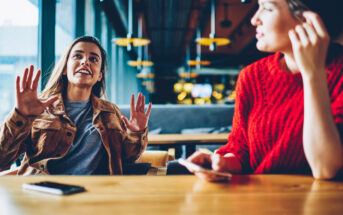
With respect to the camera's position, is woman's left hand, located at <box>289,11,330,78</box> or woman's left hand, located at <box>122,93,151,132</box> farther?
woman's left hand, located at <box>122,93,151,132</box>

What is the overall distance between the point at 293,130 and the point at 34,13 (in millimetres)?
2782

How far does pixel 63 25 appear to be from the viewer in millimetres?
3709

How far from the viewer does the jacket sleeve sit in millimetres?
1213

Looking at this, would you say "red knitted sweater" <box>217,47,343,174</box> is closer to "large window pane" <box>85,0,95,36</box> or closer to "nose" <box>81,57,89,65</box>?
"nose" <box>81,57,89,65</box>

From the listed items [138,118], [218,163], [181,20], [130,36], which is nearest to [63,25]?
[130,36]

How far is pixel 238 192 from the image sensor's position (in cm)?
82

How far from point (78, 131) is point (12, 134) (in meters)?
0.42

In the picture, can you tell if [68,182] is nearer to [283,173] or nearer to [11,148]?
[11,148]

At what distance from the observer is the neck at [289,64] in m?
1.13

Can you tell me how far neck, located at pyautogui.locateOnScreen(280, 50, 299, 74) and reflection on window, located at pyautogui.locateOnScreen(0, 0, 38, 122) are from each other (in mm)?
2172

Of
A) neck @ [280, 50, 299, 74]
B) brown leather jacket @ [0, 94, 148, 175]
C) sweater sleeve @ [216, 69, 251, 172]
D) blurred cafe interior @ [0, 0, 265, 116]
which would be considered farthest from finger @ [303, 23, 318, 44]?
blurred cafe interior @ [0, 0, 265, 116]

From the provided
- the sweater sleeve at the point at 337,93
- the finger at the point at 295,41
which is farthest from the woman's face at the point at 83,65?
the sweater sleeve at the point at 337,93

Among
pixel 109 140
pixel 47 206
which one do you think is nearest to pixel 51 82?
pixel 109 140

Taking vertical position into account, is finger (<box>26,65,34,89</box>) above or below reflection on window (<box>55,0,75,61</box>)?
below
